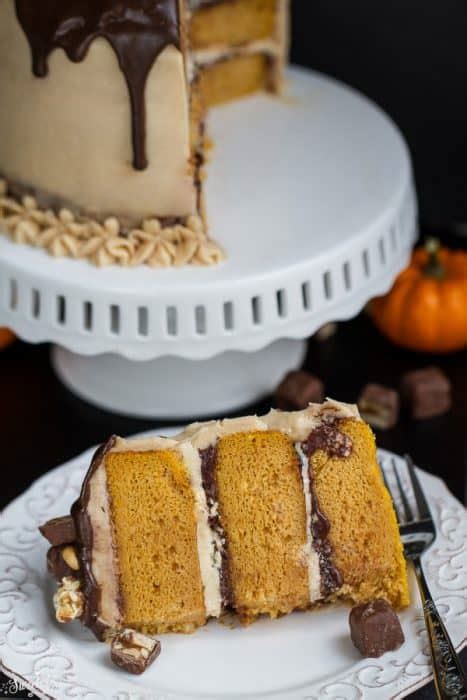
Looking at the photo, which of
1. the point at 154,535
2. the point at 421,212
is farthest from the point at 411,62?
the point at 154,535

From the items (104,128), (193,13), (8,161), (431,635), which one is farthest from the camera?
(193,13)

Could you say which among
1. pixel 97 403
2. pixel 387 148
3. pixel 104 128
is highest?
pixel 104 128

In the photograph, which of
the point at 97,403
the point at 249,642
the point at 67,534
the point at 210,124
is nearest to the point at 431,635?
the point at 249,642

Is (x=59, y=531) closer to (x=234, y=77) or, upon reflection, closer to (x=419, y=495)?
(x=419, y=495)

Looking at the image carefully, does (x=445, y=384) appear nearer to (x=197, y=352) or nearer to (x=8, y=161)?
(x=197, y=352)

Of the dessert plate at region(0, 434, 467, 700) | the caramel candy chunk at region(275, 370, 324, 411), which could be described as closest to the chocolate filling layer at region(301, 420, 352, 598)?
the dessert plate at region(0, 434, 467, 700)

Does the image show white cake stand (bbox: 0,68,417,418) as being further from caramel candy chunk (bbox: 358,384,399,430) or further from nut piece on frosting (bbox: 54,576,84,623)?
nut piece on frosting (bbox: 54,576,84,623)
